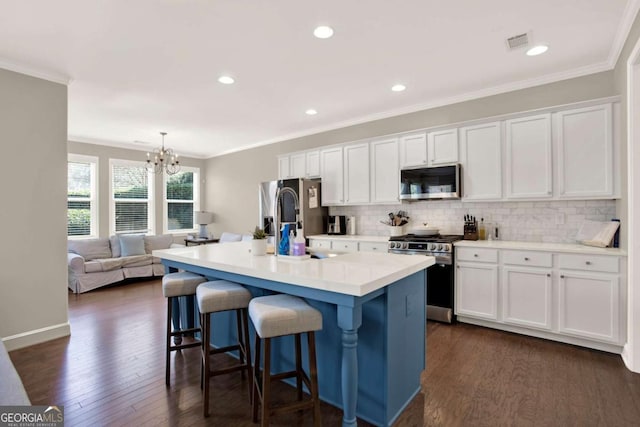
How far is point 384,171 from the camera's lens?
4539 mm

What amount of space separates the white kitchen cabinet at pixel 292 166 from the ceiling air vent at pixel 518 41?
3.34 meters

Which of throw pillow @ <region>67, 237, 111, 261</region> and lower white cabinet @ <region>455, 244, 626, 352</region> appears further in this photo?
throw pillow @ <region>67, 237, 111, 261</region>

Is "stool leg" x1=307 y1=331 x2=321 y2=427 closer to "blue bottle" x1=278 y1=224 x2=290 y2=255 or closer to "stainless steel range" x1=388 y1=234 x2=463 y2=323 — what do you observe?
"blue bottle" x1=278 y1=224 x2=290 y2=255

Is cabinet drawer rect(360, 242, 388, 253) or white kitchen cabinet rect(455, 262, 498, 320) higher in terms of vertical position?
cabinet drawer rect(360, 242, 388, 253)

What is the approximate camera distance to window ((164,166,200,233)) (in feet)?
24.7

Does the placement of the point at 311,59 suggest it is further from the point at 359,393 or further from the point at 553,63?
the point at 359,393

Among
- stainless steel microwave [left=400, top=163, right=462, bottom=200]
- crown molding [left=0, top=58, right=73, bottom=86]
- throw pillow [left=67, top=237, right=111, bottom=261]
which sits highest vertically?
crown molding [left=0, top=58, right=73, bottom=86]

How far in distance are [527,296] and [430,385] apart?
1.55 metres

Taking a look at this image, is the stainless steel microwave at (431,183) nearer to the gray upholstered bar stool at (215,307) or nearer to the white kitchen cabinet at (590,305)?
the white kitchen cabinet at (590,305)

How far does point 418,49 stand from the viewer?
2912mm

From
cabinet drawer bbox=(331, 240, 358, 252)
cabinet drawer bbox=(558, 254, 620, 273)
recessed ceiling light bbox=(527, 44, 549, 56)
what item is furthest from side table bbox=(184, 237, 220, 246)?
recessed ceiling light bbox=(527, 44, 549, 56)

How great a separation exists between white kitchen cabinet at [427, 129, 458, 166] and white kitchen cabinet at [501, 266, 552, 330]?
1.44 metres

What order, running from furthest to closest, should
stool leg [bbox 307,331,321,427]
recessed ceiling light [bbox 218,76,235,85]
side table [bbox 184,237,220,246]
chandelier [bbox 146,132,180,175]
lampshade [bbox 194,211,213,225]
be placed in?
lampshade [bbox 194,211,213,225] → side table [bbox 184,237,220,246] → chandelier [bbox 146,132,180,175] → recessed ceiling light [bbox 218,76,235,85] → stool leg [bbox 307,331,321,427]

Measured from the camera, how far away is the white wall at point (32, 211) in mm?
3078
